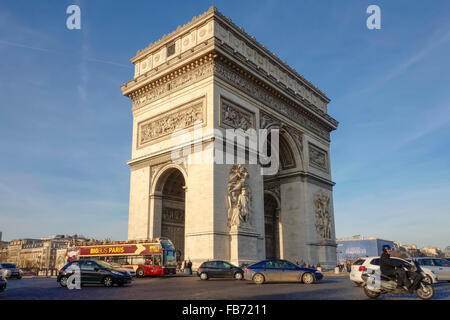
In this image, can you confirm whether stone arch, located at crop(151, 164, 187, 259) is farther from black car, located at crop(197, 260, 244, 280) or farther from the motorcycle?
the motorcycle

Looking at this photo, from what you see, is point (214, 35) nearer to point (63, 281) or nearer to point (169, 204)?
point (169, 204)

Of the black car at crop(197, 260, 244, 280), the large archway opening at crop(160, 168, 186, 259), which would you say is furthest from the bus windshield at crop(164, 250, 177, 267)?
the black car at crop(197, 260, 244, 280)

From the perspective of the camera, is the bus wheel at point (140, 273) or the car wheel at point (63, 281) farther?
the bus wheel at point (140, 273)

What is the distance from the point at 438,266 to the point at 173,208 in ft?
54.4

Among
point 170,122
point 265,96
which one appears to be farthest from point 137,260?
point 265,96

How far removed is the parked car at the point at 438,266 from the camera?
17439 mm

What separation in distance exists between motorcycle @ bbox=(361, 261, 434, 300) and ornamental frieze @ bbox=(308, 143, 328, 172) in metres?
23.8

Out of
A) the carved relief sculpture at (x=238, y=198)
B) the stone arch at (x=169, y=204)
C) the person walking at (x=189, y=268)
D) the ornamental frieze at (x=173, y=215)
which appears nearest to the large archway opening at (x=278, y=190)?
the carved relief sculpture at (x=238, y=198)

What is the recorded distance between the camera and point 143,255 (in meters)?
22.9

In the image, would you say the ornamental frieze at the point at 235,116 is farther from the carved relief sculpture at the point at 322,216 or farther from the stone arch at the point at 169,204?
the carved relief sculpture at the point at 322,216

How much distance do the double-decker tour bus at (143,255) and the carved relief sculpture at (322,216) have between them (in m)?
14.1

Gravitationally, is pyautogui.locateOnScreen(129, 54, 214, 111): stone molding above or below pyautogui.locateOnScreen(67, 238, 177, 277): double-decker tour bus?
above

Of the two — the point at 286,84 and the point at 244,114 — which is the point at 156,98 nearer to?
the point at 244,114

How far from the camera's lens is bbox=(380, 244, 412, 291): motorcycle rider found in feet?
32.1
